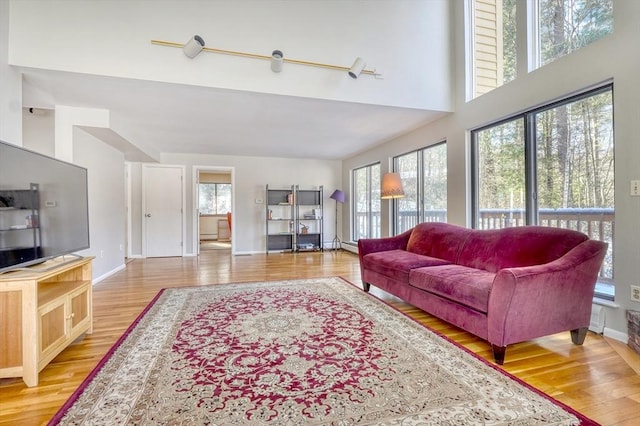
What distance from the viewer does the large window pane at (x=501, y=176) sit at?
10.7 feet

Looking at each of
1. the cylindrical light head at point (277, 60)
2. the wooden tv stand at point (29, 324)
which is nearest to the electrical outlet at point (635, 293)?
the cylindrical light head at point (277, 60)

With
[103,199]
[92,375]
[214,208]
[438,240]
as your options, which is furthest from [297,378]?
[214,208]

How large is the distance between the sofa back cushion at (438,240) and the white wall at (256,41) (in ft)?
5.11

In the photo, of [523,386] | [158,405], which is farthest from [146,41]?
[523,386]

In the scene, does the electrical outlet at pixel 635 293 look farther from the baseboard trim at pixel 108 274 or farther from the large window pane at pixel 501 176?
the baseboard trim at pixel 108 274

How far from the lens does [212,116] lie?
162 inches

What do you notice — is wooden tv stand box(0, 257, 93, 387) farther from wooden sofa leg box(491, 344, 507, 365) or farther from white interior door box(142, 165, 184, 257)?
white interior door box(142, 165, 184, 257)

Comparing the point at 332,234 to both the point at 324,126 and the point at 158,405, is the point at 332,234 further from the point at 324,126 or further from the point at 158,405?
the point at 158,405

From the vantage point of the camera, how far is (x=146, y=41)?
115 inches

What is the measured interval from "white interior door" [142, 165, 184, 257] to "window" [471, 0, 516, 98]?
5.83 metres

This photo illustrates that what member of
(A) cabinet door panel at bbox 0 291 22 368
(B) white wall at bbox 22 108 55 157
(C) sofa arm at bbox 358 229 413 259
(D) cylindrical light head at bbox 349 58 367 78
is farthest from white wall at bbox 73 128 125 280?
(C) sofa arm at bbox 358 229 413 259

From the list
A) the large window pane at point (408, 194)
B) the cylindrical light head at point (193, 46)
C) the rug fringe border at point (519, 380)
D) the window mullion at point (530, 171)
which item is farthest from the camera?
the large window pane at point (408, 194)

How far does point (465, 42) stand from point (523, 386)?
12.6ft

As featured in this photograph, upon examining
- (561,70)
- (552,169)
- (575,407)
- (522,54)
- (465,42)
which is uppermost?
(465,42)
